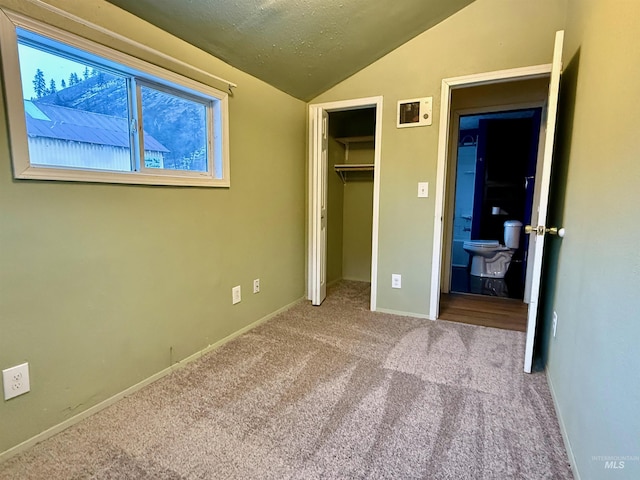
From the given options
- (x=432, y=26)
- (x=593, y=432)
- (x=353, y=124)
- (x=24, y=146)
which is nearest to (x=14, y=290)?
(x=24, y=146)

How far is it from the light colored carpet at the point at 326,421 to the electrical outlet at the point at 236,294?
32cm

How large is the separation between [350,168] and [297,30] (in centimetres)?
178

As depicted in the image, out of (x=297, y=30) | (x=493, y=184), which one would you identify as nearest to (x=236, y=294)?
(x=297, y=30)

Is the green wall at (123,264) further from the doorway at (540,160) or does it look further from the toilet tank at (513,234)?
the toilet tank at (513,234)

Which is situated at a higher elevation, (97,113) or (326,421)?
(97,113)

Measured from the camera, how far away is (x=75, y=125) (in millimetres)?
1523

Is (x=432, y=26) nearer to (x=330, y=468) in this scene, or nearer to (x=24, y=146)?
(x=24, y=146)

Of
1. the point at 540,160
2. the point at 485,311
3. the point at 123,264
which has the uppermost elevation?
the point at 540,160

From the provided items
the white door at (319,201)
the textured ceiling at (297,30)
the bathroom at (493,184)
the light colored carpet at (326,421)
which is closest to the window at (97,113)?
the textured ceiling at (297,30)

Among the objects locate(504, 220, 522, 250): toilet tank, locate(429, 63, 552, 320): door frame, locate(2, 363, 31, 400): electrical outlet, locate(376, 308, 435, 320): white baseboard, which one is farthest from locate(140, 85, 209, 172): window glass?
locate(504, 220, 522, 250): toilet tank

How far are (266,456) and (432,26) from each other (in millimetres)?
3118

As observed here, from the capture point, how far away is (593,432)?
1.08 m

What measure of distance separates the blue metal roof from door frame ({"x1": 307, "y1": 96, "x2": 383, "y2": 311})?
1588mm

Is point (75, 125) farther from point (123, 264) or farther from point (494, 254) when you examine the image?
point (494, 254)
